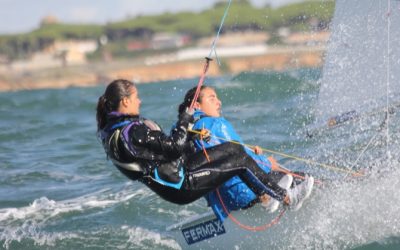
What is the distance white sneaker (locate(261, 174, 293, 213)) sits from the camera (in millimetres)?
3984

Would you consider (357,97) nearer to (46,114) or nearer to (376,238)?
(376,238)

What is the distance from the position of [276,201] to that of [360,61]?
55.1 inches

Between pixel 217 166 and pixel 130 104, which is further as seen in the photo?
pixel 217 166

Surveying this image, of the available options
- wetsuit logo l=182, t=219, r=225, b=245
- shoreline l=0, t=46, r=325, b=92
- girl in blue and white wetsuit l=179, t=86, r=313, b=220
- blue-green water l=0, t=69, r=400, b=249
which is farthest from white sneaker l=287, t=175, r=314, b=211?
shoreline l=0, t=46, r=325, b=92

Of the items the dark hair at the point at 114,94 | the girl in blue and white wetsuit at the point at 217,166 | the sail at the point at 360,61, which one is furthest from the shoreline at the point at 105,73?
the dark hair at the point at 114,94

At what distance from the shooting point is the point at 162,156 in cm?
371

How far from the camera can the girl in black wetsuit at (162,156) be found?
3.66 meters

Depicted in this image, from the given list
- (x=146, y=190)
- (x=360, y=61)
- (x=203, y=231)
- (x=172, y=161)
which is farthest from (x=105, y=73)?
(x=172, y=161)

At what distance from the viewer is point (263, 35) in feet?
165

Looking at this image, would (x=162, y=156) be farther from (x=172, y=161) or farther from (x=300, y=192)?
(x=300, y=192)

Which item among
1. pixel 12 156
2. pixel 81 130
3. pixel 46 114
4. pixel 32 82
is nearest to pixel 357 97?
pixel 12 156

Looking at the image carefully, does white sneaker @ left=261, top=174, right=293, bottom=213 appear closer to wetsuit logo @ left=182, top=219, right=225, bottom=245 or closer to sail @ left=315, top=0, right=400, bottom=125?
wetsuit logo @ left=182, top=219, right=225, bottom=245

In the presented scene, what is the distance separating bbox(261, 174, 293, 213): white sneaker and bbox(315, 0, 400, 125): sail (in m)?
0.93

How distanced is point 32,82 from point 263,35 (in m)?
14.7
